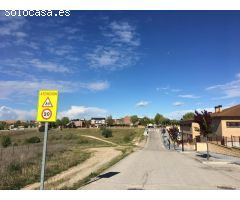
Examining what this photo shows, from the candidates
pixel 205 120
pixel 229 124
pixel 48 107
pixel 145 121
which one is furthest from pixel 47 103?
pixel 145 121

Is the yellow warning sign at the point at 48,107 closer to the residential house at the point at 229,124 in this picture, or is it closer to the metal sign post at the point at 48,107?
the metal sign post at the point at 48,107

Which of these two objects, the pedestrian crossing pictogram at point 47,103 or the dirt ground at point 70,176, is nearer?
the pedestrian crossing pictogram at point 47,103

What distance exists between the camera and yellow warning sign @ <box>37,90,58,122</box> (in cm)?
778

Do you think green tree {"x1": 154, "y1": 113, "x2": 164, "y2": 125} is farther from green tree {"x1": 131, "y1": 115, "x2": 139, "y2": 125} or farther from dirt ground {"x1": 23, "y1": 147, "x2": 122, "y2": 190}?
dirt ground {"x1": 23, "y1": 147, "x2": 122, "y2": 190}

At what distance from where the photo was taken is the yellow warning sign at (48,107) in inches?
306

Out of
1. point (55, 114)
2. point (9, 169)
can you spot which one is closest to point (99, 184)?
point (55, 114)

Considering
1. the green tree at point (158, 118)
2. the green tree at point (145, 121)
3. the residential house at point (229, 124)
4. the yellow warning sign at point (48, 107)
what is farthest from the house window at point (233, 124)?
the green tree at point (145, 121)

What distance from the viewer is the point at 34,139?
67250mm

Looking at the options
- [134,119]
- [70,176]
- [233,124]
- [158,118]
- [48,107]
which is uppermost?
[158,118]

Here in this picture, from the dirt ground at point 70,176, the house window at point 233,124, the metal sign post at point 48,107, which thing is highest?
the house window at point 233,124

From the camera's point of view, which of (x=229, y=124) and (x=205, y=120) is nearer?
(x=205, y=120)

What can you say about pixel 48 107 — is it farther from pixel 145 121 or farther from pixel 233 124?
pixel 145 121

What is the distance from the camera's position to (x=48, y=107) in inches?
307
